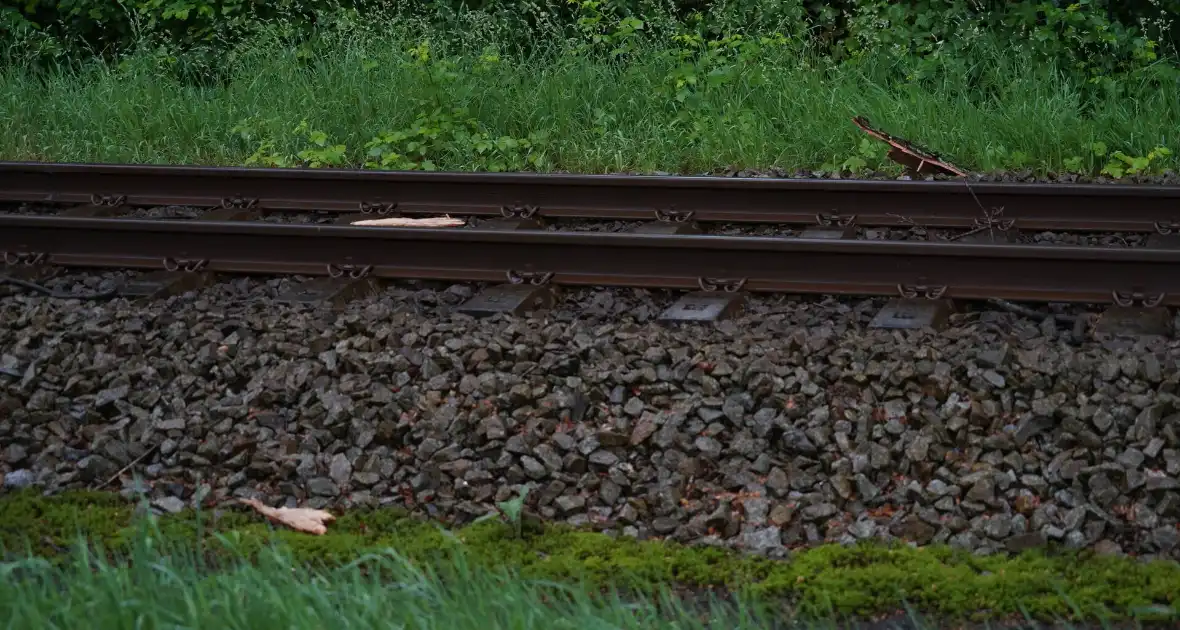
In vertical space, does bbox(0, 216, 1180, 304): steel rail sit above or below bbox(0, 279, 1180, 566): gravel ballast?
below

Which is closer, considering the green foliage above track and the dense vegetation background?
the dense vegetation background

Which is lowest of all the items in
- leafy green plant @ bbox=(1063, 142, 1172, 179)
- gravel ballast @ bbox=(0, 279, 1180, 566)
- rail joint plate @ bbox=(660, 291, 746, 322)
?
leafy green plant @ bbox=(1063, 142, 1172, 179)

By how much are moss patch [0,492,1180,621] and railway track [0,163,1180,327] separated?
2.09 meters

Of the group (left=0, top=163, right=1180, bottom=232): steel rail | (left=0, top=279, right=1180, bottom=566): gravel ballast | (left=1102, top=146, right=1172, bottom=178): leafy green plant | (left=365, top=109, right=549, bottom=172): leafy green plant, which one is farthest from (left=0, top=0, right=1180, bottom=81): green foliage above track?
(left=0, top=279, right=1180, bottom=566): gravel ballast

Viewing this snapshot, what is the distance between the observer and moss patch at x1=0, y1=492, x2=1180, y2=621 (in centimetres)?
364

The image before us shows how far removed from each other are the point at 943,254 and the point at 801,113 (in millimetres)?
3587

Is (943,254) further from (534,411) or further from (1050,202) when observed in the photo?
(534,411)

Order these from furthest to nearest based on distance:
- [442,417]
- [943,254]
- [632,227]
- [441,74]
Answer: [441,74] < [632,227] < [943,254] < [442,417]

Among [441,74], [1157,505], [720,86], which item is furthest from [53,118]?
[1157,505]

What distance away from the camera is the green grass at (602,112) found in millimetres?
8969

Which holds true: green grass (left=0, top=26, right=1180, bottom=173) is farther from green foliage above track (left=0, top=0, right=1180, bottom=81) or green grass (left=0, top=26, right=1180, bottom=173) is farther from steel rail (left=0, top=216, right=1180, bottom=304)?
steel rail (left=0, top=216, right=1180, bottom=304)

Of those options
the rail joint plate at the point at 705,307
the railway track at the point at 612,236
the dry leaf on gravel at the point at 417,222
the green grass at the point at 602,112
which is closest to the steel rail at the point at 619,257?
the railway track at the point at 612,236

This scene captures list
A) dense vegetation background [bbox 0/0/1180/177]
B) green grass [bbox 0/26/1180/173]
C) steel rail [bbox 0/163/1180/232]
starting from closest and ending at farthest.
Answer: steel rail [bbox 0/163/1180/232]
green grass [bbox 0/26/1180/173]
dense vegetation background [bbox 0/0/1180/177]

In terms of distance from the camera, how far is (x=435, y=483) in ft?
14.9
